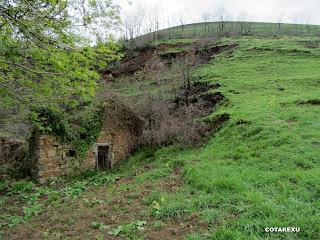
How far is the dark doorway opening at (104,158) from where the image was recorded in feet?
47.9

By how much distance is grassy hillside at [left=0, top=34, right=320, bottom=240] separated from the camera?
606 cm

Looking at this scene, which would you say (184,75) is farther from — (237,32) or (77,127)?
(237,32)

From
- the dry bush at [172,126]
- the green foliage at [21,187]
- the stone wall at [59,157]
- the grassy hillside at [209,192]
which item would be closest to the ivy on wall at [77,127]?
the stone wall at [59,157]

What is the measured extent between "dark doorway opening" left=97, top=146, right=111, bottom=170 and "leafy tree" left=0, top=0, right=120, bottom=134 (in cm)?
777

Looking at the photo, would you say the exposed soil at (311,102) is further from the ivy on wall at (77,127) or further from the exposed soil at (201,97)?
the ivy on wall at (77,127)

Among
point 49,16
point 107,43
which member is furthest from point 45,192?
point 49,16

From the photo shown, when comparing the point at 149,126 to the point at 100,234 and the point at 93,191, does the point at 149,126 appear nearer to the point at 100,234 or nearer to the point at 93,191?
the point at 93,191

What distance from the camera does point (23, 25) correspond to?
17.0 feet

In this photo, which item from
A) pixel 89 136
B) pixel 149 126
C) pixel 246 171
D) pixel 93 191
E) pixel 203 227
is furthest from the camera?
pixel 149 126

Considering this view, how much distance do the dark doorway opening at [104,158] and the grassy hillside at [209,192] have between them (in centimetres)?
82

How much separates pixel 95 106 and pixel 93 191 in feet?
17.5

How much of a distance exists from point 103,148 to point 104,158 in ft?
1.58

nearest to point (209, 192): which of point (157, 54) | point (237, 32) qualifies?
point (157, 54)

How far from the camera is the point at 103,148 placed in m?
14.8
